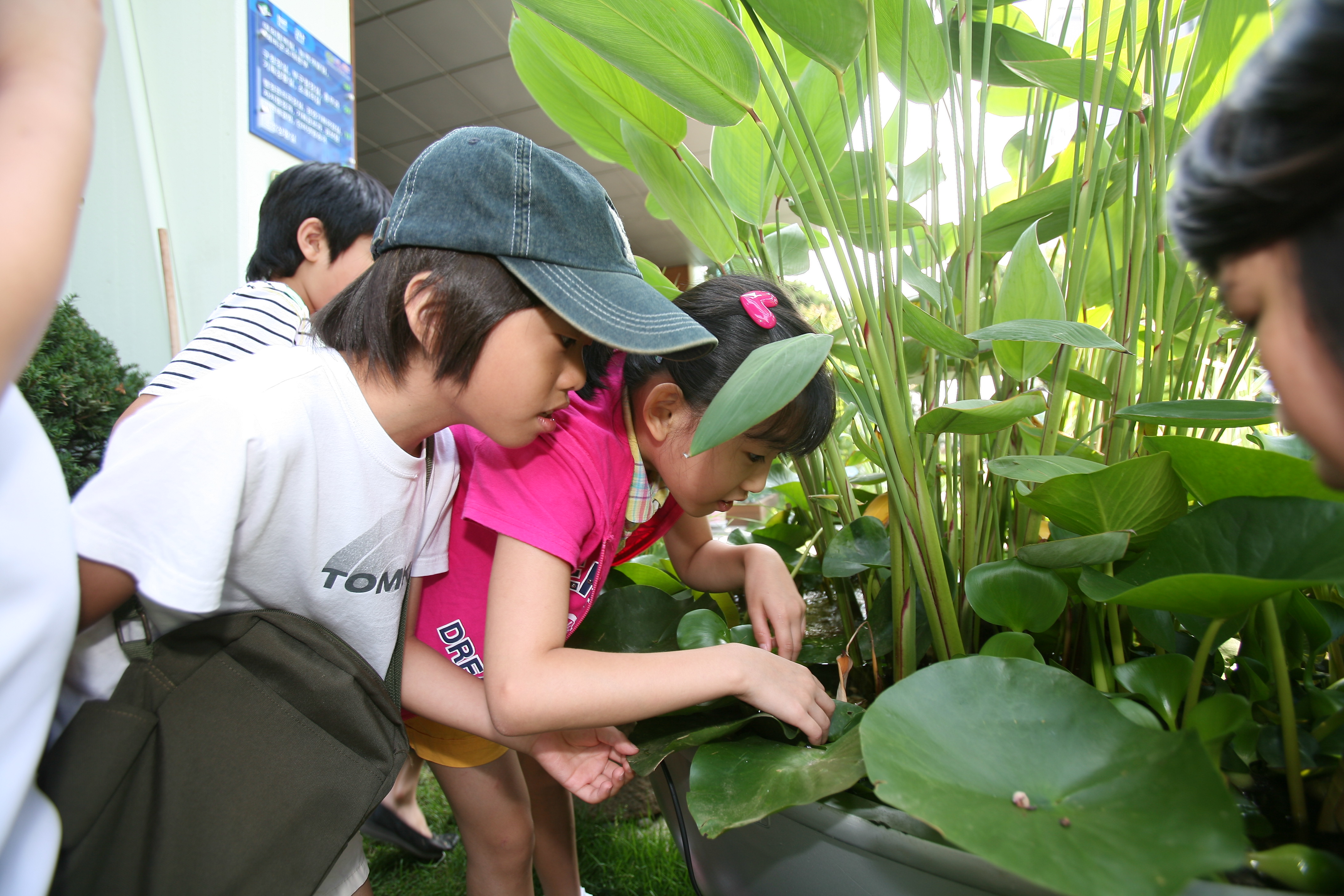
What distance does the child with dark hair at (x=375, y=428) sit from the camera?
0.37 m

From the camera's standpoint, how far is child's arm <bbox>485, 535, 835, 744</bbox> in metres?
0.40

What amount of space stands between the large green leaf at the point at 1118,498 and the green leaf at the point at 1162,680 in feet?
0.23

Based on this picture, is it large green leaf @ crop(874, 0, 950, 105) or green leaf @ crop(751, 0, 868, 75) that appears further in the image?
large green leaf @ crop(874, 0, 950, 105)

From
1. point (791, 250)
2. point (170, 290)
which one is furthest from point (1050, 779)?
point (170, 290)

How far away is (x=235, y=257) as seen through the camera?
157 centimetres

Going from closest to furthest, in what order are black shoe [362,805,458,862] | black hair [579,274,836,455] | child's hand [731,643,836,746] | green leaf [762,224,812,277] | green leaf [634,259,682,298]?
child's hand [731,643,836,746] → black hair [579,274,836,455] → green leaf [634,259,682,298] → green leaf [762,224,812,277] → black shoe [362,805,458,862]

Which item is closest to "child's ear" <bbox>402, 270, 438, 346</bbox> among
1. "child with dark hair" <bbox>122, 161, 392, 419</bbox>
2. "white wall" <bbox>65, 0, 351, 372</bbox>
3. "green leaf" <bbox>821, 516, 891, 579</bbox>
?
"green leaf" <bbox>821, 516, 891, 579</bbox>

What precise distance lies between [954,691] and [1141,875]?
104mm

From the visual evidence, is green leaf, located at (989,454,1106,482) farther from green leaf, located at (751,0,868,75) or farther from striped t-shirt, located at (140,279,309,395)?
striped t-shirt, located at (140,279,309,395)

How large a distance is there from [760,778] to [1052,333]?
0.26 metres

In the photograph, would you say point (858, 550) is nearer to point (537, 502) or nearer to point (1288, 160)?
point (537, 502)

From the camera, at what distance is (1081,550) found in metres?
0.33

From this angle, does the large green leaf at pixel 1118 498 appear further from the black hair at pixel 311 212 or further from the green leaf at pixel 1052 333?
the black hair at pixel 311 212

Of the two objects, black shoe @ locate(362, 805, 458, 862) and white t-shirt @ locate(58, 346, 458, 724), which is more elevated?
white t-shirt @ locate(58, 346, 458, 724)
